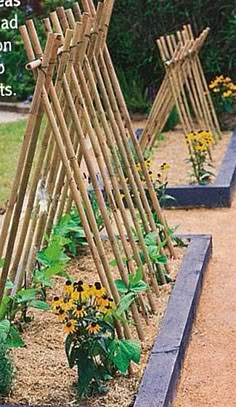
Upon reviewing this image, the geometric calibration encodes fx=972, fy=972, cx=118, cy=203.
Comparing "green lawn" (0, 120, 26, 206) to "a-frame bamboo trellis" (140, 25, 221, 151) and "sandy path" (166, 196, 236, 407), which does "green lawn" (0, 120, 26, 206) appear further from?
"sandy path" (166, 196, 236, 407)

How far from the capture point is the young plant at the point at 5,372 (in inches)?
163

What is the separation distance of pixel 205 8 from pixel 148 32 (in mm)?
837

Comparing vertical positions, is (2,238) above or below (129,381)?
above

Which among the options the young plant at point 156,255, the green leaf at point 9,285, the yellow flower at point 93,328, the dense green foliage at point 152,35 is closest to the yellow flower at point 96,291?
the yellow flower at point 93,328

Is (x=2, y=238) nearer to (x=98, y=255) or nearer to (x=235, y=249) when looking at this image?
(x=98, y=255)

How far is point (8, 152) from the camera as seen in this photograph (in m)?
10.7

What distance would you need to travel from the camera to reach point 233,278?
611cm

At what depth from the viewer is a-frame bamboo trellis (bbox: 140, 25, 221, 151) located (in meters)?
9.06

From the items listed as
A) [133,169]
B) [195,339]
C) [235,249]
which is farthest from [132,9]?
[195,339]

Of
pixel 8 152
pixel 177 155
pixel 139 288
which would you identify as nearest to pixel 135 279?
pixel 139 288

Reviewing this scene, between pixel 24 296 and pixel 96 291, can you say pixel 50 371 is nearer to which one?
pixel 24 296

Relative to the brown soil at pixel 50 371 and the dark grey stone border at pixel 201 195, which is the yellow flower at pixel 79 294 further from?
the dark grey stone border at pixel 201 195

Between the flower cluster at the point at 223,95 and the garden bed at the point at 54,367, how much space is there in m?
6.00

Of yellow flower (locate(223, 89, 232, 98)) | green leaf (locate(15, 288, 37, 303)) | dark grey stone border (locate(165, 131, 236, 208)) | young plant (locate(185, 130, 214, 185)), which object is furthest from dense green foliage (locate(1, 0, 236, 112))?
green leaf (locate(15, 288, 37, 303))
